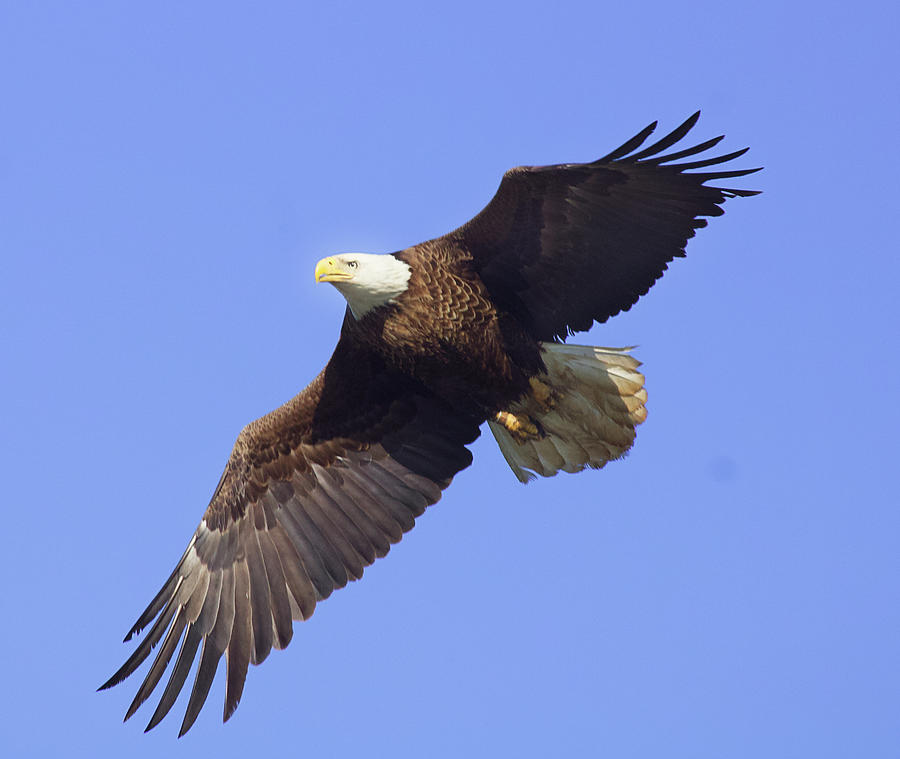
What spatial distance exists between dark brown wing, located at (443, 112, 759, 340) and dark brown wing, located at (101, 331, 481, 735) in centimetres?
113

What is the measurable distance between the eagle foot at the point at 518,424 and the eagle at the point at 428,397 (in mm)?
11

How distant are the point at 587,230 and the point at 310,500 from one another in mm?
2726

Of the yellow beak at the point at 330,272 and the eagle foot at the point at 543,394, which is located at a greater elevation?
the yellow beak at the point at 330,272

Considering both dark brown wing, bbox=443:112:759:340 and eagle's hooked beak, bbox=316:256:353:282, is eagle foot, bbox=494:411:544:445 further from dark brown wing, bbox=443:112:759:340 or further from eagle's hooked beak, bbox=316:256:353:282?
eagle's hooked beak, bbox=316:256:353:282

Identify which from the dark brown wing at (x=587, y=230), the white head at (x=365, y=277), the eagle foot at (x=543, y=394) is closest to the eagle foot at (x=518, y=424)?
the eagle foot at (x=543, y=394)

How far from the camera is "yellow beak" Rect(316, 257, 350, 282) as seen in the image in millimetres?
8164

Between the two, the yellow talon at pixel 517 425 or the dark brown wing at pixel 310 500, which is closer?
the dark brown wing at pixel 310 500

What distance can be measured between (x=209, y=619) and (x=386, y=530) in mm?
1312

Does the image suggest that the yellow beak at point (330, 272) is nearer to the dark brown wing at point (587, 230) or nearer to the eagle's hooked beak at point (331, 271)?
the eagle's hooked beak at point (331, 271)

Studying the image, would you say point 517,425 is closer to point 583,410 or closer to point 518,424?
point 518,424

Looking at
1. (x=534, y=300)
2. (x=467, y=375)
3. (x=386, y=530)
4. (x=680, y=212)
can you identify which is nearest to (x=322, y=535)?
(x=386, y=530)

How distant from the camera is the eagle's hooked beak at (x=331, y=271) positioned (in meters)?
8.16

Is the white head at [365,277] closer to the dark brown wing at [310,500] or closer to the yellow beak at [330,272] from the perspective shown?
the yellow beak at [330,272]

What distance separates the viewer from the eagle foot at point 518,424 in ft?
28.9
